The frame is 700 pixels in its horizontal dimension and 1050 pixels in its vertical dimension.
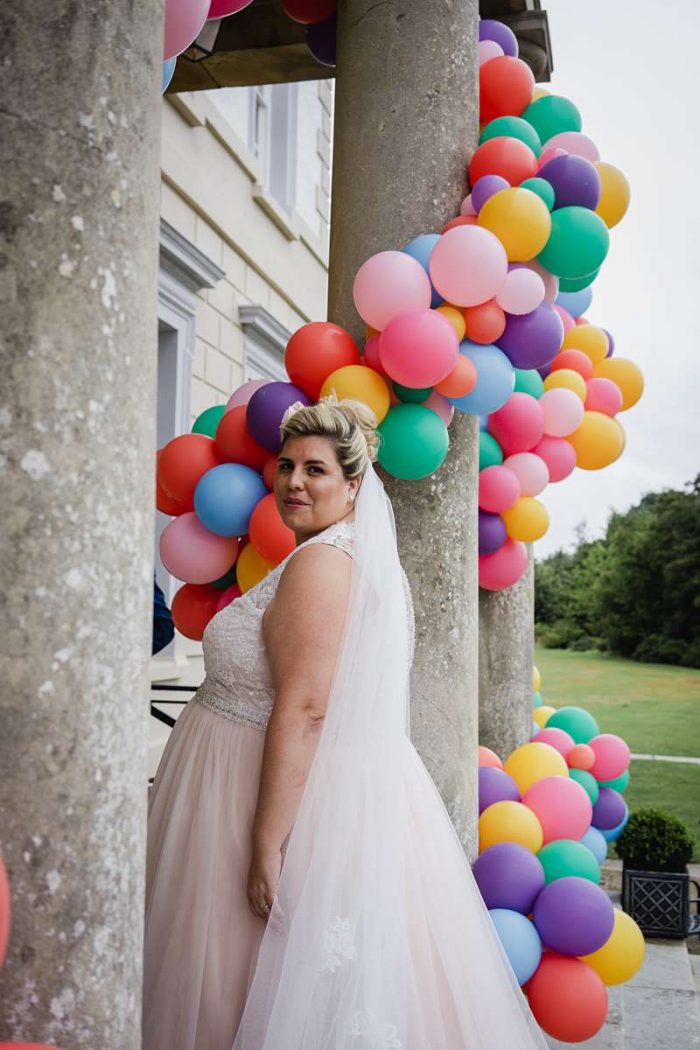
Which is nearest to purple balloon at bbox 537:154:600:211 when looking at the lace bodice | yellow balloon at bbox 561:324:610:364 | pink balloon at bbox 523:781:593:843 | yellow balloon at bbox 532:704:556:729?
yellow balloon at bbox 561:324:610:364

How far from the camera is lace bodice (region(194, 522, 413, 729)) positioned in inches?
91.5

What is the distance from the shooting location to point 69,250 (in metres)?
1.34

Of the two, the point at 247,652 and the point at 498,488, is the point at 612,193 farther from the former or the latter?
the point at 247,652

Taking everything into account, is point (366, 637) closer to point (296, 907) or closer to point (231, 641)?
point (231, 641)

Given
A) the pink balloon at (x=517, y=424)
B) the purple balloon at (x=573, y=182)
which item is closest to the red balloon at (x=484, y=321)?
the purple balloon at (x=573, y=182)

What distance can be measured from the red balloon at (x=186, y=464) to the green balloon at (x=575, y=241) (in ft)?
4.54

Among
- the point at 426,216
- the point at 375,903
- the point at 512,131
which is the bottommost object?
the point at 375,903

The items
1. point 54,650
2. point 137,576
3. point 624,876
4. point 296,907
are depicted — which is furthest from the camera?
point 624,876

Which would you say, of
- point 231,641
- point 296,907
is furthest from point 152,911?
point 231,641

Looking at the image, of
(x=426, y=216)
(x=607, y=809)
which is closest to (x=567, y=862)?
(x=607, y=809)

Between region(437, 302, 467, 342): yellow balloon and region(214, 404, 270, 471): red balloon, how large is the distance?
75 centimetres

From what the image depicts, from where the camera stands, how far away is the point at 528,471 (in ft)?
13.4

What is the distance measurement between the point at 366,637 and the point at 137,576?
867 mm

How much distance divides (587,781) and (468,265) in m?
2.92
